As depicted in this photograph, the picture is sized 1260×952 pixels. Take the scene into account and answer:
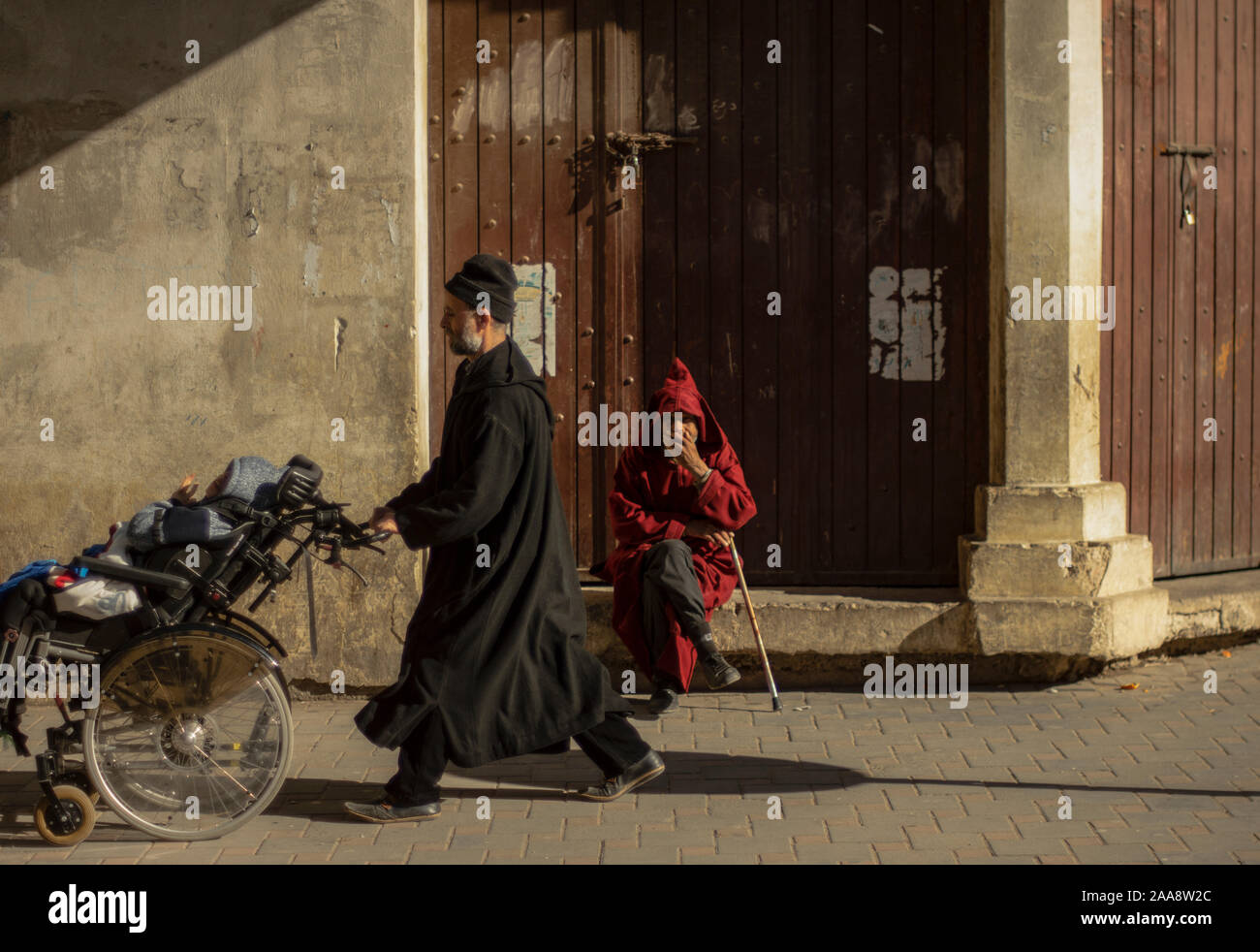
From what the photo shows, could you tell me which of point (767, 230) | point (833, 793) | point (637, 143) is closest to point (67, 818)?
point (833, 793)

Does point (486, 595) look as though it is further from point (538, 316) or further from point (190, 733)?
point (538, 316)

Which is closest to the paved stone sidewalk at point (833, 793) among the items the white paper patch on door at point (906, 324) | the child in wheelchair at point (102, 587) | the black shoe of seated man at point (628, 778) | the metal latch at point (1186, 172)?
the black shoe of seated man at point (628, 778)

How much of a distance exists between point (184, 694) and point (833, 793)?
2304 millimetres

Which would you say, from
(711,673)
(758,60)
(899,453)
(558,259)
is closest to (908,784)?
(711,673)

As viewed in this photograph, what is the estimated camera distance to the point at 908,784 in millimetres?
5473

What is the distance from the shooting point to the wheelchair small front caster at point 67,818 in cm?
485

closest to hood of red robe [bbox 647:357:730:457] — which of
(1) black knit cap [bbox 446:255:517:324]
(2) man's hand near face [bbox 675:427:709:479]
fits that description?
(2) man's hand near face [bbox 675:427:709:479]

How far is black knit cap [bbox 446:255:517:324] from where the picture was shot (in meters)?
5.09

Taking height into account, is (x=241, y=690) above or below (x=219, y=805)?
above

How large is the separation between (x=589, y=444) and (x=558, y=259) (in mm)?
919

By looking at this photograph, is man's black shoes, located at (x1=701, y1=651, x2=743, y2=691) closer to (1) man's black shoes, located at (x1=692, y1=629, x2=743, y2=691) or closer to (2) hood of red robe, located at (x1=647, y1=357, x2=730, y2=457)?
(1) man's black shoes, located at (x1=692, y1=629, x2=743, y2=691)

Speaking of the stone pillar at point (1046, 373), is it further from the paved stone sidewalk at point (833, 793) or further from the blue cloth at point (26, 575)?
the blue cloth at point (26, 575)

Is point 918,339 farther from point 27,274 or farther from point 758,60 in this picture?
point 27,274

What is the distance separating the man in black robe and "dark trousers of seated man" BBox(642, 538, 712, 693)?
1.09 meters
